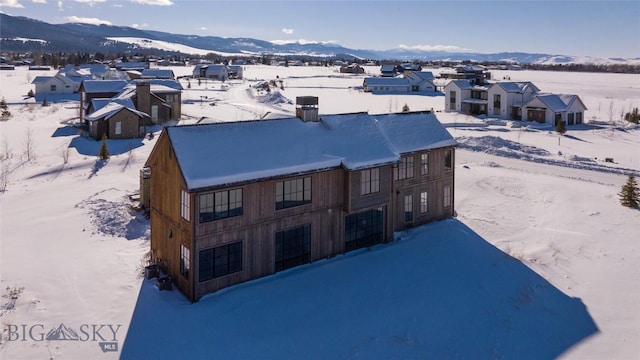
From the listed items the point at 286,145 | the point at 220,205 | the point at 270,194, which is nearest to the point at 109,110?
the point at 286,145

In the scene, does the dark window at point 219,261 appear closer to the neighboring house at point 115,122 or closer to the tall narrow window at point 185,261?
the tall narrow window at point 185,261

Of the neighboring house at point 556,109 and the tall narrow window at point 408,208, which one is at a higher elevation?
the neighboring house at point 556,109

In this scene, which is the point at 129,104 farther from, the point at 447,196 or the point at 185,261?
the point at 185,261

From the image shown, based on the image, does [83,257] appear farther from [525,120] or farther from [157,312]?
[525,120]

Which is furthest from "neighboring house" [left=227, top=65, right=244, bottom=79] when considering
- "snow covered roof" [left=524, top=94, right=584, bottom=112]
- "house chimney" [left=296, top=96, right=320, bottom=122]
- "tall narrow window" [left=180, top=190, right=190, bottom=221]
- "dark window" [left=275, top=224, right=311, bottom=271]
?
"tall narrow window" [left=180, top=190, right=190, bottom=221]

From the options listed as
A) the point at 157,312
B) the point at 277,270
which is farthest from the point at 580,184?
the point at 157,312

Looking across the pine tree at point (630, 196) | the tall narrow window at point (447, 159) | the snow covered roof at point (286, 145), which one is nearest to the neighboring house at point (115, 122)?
the snow covered roof at point (286, 145)
